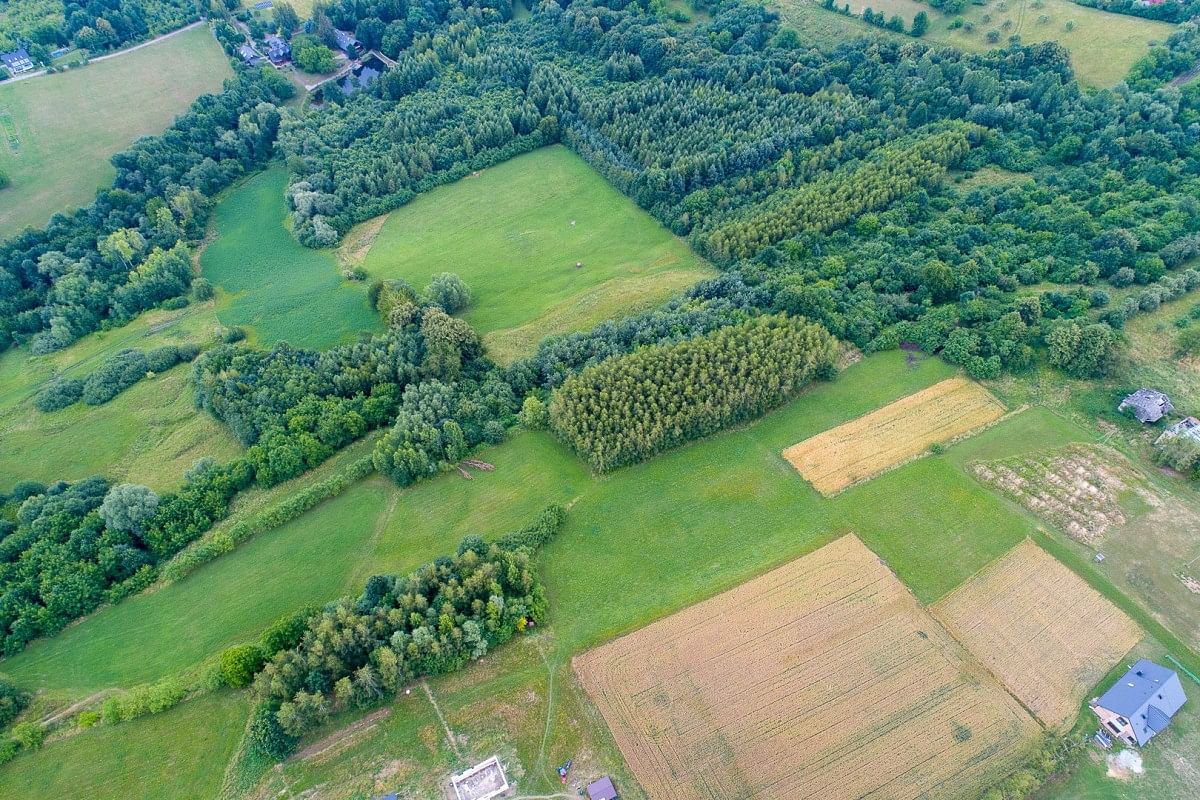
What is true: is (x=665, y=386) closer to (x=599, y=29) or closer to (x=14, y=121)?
(x=599, y=29)

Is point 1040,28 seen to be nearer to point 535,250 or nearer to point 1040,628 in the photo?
point 535,250

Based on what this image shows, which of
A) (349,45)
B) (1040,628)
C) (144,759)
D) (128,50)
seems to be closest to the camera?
(144,759)

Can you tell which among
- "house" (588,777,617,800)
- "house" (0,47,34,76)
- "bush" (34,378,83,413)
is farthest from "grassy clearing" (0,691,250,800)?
"house" (0,47,34,76)

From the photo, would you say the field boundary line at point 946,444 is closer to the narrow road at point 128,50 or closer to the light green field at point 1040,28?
the light green field at point 1040,28

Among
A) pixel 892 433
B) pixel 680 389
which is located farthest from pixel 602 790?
pixel 892 433

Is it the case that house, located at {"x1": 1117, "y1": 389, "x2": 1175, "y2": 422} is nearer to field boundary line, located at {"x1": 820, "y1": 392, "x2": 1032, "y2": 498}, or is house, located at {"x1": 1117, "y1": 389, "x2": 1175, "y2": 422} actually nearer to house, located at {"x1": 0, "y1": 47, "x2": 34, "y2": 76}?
field boundary line, located at {"x1": 820, "y1": 392, "x2": 1032, "y2": 498}

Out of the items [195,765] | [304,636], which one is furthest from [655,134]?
[195,765]
